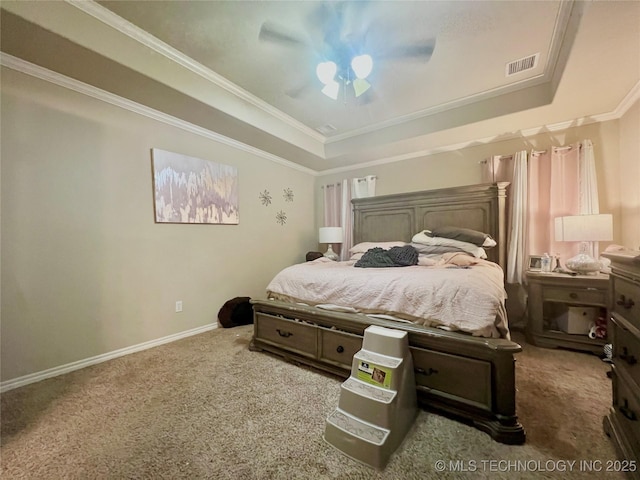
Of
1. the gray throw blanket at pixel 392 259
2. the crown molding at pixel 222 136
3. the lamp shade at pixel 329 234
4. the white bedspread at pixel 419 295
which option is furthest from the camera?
the lamp shade at pixel 329 234

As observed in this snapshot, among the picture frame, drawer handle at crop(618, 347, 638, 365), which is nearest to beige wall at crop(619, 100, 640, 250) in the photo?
the picture frame

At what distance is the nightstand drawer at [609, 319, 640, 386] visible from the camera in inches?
41.3

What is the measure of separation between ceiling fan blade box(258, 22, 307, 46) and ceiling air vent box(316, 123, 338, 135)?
58.4 inches

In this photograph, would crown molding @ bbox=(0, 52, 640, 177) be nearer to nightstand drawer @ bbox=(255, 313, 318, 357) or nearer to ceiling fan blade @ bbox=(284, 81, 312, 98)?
ceiling fan blade @ bbox=(284, 81, 312, 98)

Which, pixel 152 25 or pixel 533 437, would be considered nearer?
pixel 533 437

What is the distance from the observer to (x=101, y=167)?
2.30 metres

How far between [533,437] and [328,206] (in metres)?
3.85

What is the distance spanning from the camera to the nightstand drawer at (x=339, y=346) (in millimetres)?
1816

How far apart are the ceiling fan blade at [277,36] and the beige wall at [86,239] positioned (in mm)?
1525

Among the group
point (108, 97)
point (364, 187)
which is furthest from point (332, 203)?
point (108, 97)

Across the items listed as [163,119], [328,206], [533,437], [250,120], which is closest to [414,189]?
[328,206]

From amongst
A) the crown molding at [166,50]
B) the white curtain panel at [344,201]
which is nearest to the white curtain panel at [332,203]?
the white curtain panel at [344,201]

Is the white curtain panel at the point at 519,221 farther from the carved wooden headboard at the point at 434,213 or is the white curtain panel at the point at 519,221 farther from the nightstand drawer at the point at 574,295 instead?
the nightstand drawer at the point at 574,295

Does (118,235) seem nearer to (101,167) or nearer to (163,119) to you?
(101,167)
